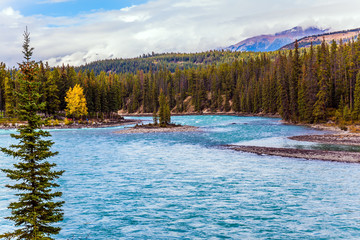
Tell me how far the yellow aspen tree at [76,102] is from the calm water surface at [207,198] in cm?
6360

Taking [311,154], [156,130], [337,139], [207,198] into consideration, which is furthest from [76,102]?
[207,198]

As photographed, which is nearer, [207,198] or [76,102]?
[207,198]

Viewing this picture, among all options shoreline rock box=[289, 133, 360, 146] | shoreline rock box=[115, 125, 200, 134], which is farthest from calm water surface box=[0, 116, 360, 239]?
shoreline rock box=[115, 125, 200, 134]

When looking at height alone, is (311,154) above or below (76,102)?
below

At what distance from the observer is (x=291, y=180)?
31719 millimetres

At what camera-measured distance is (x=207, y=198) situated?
→ 86.8 ft

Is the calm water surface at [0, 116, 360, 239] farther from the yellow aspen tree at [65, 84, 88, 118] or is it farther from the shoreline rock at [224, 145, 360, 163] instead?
the yellow aspen tree at [65, 84, 88, 118]

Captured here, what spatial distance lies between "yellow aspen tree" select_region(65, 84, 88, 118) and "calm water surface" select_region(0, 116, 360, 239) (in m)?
63.6

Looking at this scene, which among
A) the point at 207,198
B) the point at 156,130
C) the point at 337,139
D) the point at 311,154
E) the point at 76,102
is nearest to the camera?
the point at 207,198

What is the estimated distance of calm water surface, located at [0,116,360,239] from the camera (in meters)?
20.2

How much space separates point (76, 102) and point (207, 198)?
3445 inches

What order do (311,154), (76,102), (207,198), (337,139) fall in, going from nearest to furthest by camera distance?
(207,198) → (311,154) → (337,139) → (76,102)

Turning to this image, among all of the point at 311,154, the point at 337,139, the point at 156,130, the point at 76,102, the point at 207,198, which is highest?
the point at 76,102

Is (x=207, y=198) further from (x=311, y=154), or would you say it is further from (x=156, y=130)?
(x=156, y=130)
